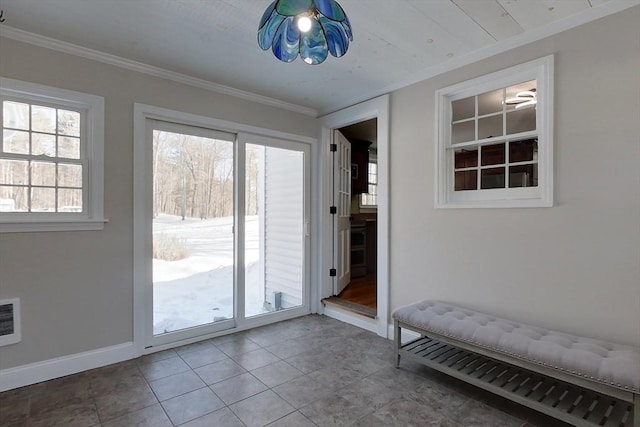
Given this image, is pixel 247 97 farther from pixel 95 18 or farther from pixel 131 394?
pixel 131 394

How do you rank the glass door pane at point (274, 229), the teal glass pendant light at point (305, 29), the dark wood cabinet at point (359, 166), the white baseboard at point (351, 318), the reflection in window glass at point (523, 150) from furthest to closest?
the dark wood cabinet at point (359, 166) < the glass door pane at point (274, 229) < the white baseboard at point (351, 318) < the reflection in window glass at point (523, 150) < the teal glass pendant light at point (305, 29)

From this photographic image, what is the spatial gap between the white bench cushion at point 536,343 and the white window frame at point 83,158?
2.59 meters

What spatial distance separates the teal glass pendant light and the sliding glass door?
6.34 ft

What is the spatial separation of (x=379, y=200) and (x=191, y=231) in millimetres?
1906

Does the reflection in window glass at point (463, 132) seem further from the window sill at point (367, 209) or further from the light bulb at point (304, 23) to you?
the window sill at point (367, 209)

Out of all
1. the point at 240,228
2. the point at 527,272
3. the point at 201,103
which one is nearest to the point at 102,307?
the point at 240,228

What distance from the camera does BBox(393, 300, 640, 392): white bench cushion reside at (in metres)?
1.67

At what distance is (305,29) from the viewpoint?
146 cm

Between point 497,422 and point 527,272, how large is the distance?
104 cm

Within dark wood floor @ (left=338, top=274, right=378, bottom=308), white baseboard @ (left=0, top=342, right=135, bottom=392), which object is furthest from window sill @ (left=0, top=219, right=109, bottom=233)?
dark wood floor @ (left=338, top=274, right=378, bottom=308)

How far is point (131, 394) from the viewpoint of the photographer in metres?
2.24

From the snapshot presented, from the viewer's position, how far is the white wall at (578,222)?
1991 millimetres

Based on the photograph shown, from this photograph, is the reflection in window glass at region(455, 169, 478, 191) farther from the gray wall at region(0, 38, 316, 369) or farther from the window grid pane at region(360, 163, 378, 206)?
the window grid pane at region(360, 163, 378, 206)

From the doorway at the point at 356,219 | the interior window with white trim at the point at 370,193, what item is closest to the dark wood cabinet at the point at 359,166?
the doorway at the point at 356,219
